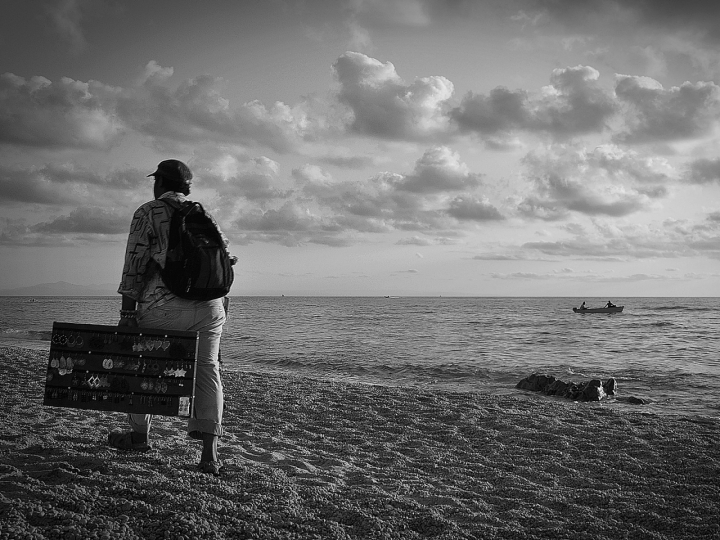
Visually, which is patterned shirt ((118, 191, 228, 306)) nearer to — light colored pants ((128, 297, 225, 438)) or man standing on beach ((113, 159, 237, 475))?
man standing on beach ((113, 159, 237, 475))

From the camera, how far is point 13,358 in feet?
39.0

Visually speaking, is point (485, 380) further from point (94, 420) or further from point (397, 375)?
point (94, 420)

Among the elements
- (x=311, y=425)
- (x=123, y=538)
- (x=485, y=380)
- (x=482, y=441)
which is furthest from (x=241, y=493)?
(x=485, y=380)

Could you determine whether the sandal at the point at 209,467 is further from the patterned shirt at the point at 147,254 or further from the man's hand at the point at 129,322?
the patterned shirt at the point at 147,254

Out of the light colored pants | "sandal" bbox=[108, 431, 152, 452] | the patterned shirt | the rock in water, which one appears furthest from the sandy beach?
the rock in water

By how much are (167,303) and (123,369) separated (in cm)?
56

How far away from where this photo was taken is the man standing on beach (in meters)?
3.61

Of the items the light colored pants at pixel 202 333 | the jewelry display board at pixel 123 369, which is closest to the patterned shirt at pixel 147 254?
A: the light colored pants at pixel 202 333

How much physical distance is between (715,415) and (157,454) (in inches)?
356

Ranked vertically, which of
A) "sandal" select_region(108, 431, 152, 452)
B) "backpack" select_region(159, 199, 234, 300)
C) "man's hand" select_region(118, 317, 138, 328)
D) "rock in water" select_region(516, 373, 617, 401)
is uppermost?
"backpack" select_region(159, 199, 234, 300)

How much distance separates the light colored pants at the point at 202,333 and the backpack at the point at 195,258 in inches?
5.3

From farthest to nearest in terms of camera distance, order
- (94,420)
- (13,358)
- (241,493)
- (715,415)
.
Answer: (13,358), (715,415), (94,420), (241,493)

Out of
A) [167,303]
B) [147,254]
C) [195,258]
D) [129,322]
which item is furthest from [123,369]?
[195,258]

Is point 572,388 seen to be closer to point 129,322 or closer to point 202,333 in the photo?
point 202,333
